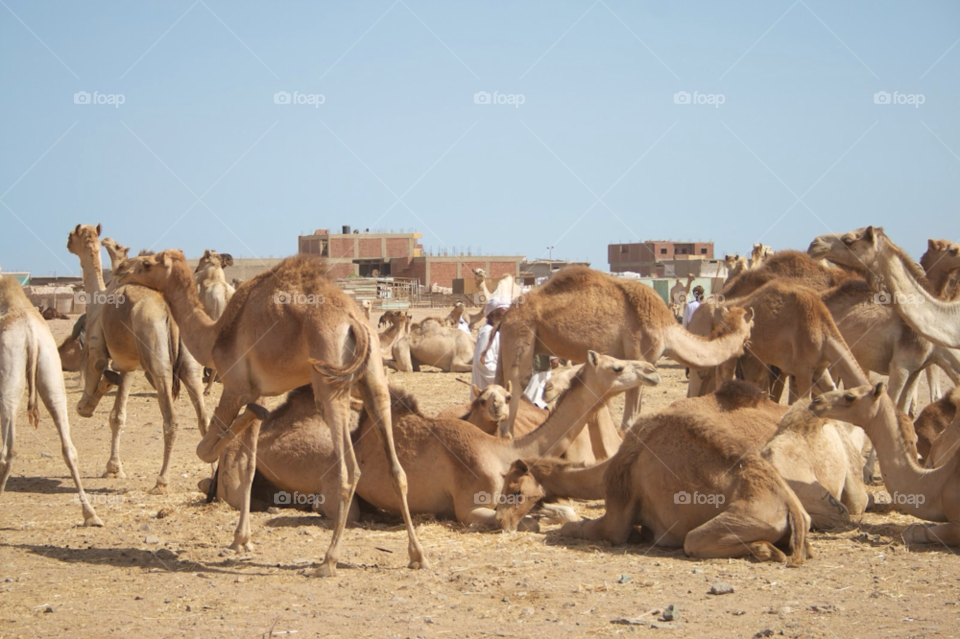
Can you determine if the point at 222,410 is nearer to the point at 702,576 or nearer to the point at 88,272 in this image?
the point at 702,576

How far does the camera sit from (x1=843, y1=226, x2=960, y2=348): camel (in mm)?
9203

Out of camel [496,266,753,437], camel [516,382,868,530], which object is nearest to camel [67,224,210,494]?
camel [496,266,753,437]

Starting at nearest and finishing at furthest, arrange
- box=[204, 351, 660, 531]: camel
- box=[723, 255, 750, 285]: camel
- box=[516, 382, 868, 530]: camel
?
1. box=[516, 382, 868, 530]: camel
2. box=[204, 351, 660, 531]: camel
3. box=[723, 255, 750, 285]: camel

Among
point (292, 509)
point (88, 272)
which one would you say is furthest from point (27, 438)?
point (292, 509)

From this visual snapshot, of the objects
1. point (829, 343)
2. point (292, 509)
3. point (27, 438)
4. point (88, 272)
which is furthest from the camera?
point (27, 438)

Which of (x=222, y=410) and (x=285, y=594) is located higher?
(x=222, y=410)

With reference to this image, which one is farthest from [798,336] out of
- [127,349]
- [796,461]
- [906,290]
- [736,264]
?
[736,264]

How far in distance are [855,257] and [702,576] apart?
412 cm

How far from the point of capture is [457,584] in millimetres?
6488

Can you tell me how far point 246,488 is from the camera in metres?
7.61

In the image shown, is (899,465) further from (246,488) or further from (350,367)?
(246,488)

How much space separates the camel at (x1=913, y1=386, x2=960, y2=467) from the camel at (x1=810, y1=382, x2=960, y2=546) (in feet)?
5.67

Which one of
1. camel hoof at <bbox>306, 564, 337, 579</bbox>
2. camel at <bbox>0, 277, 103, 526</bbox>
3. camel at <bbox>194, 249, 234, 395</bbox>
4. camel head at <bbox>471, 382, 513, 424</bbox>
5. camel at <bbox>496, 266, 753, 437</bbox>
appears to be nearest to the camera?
camel hoof at <bbox>306, 564, 337, 579</bbox>
